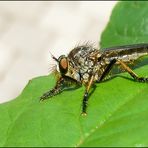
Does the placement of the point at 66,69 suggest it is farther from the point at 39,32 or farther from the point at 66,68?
the point at 39,32

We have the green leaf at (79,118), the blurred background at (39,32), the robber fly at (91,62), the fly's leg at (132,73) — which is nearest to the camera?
the green leaf at (79,118)

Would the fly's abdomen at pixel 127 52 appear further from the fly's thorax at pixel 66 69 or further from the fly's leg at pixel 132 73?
the fly's thorax at pixel 66 69

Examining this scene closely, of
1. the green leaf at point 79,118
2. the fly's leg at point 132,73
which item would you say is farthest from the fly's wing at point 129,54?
the green leaf at point 79,118

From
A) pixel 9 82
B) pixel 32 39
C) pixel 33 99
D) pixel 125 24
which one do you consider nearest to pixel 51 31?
pixel 32 39

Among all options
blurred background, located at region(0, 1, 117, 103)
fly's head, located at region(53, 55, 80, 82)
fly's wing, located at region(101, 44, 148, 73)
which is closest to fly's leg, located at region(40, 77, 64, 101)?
fly's head, located at region(53, 55, 80, 82)

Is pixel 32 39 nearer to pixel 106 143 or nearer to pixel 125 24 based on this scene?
pixel 125 24

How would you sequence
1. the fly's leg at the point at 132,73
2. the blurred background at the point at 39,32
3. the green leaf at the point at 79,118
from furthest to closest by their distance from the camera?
1. the blurred background at the point at 39,32
2. the fly's leg at the point at 132,73
3. the green leaf at the point at 79,118

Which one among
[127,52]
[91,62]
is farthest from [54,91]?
[127,52]

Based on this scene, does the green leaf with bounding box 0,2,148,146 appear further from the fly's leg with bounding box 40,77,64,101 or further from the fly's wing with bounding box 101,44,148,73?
the fly's wing with bounding box 101,44,148,73
